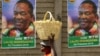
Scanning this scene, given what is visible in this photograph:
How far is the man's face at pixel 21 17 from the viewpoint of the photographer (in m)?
8.72

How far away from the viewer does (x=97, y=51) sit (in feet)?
28.5

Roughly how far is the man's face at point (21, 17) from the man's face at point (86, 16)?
3.77 ft

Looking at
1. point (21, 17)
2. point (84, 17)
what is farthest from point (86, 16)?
point (21, 17)

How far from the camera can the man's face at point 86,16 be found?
868cm

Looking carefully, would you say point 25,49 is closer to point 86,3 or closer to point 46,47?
point 86,3

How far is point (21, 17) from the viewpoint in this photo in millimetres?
8719

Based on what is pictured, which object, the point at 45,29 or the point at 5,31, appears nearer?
the point at 45,29

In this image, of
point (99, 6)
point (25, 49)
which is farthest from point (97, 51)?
point (25, 49)

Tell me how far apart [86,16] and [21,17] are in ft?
4.78

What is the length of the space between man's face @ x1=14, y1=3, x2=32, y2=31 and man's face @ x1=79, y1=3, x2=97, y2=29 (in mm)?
1149

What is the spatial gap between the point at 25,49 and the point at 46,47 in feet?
12.2

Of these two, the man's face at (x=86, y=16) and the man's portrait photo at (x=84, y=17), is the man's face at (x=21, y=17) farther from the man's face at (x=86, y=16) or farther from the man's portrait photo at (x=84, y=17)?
the man's face at (x=86, y=16)

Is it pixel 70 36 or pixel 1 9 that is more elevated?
pixel 1 9

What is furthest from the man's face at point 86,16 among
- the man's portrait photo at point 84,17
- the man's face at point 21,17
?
the man's face at point 21,17
